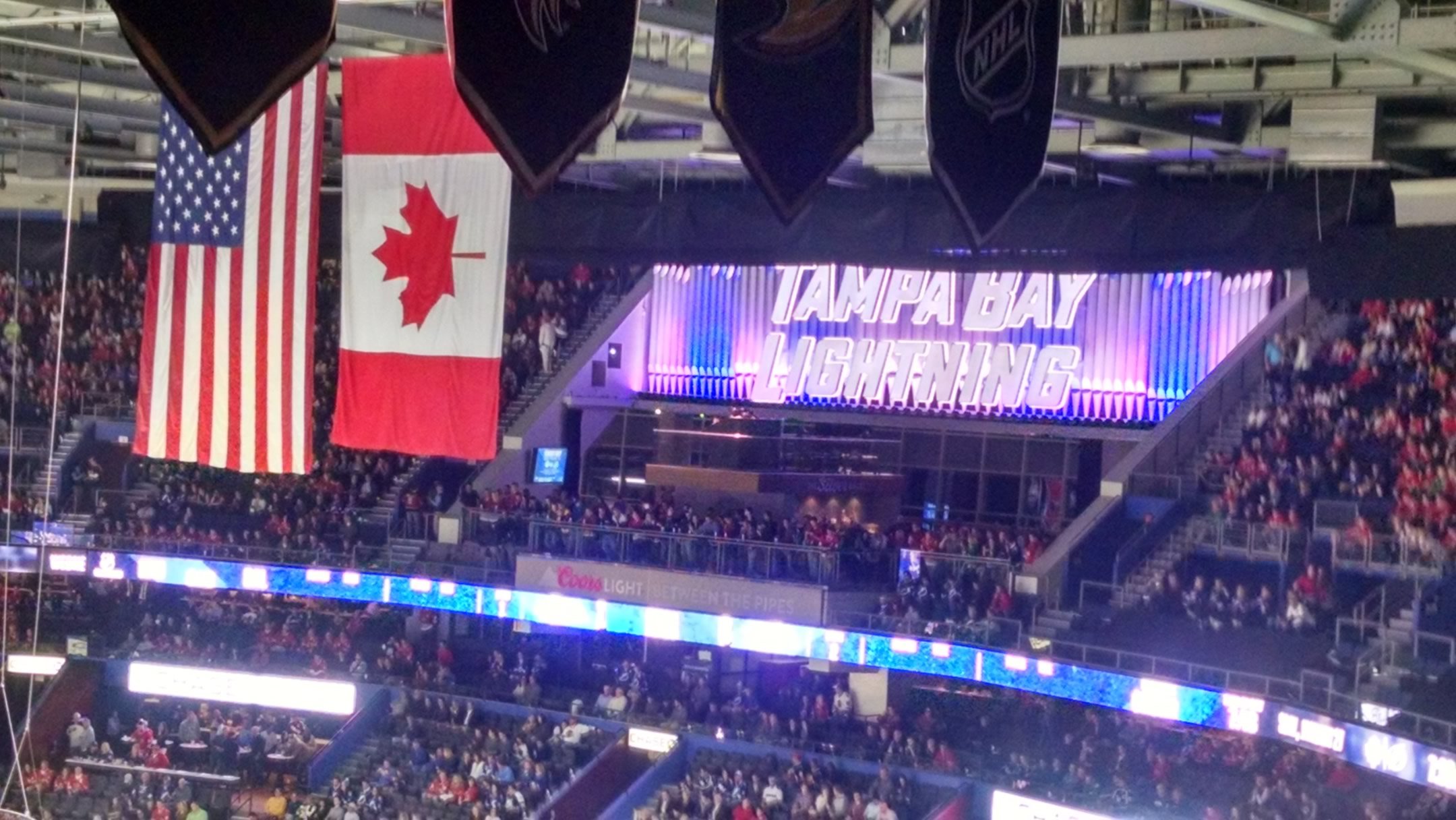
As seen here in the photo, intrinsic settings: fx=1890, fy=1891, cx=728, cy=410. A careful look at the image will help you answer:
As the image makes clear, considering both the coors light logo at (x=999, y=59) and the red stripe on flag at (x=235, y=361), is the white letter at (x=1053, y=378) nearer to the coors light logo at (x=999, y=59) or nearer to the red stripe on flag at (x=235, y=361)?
the red stripe on flag at (x=235, y=361)

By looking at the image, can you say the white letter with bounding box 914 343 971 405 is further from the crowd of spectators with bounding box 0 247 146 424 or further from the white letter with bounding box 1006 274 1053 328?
the crowd of spectators with bounding box 0 247 146 424

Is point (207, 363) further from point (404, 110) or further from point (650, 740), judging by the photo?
point (650, 740)

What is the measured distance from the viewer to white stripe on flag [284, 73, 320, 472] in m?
12.8

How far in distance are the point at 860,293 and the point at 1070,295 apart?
11.3ft

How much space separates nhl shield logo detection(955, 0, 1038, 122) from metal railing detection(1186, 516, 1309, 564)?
1456cm

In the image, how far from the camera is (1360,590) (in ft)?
66.4

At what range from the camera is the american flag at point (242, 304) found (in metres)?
12.4

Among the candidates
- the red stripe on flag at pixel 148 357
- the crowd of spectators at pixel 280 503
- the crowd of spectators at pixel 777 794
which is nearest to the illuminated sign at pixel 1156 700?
the crowd of spectators at pixel 777 794

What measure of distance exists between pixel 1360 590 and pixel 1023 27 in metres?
14.0

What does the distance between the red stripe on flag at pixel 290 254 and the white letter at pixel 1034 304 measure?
16.1m

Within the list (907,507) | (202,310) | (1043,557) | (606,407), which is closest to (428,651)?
(606,407)

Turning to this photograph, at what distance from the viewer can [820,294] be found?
96.1 ft

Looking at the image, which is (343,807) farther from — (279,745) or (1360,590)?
(1360,590)

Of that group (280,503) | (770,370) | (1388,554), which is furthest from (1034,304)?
(280,503)
